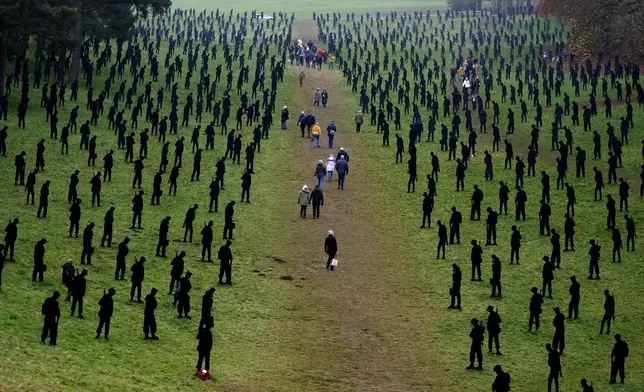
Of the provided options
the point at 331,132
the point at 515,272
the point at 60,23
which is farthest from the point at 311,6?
the point at 515,272

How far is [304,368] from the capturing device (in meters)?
33.8

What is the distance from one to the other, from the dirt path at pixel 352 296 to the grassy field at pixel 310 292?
0.28 ft

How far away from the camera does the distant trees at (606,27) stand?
69.3 metres

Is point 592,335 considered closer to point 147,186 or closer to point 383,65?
point 147,186

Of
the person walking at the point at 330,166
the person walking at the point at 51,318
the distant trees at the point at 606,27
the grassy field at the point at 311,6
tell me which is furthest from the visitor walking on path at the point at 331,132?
the grassy field at the point at 311,6

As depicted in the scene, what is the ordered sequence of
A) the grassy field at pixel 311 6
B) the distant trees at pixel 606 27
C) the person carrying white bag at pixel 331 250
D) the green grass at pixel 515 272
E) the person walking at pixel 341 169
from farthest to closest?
the grassy field at pixel 311 6
the distant trees at pixel 606 27
the person walking at pixel 341 169
the person carrying white bag at pixel 331 250
the green grass at pixel 515 272

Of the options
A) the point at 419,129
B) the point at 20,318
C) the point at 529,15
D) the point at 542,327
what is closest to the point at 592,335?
the point at 542,327

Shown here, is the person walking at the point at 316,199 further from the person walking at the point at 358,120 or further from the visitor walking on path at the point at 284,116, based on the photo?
the person walking at the point at 358,120

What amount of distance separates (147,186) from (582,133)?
25942mm

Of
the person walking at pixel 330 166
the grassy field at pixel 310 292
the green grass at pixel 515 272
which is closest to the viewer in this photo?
the grassy field at pixel 310 292

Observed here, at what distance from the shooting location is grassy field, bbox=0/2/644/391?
32.5 meters

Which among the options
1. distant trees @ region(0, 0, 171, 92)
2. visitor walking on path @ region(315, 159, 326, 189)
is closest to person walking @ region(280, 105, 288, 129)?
distant trees @ region(0, 0, 171, 92)

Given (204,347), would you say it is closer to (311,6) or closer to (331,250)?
(331,250)

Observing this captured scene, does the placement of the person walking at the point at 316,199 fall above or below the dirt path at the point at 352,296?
above
